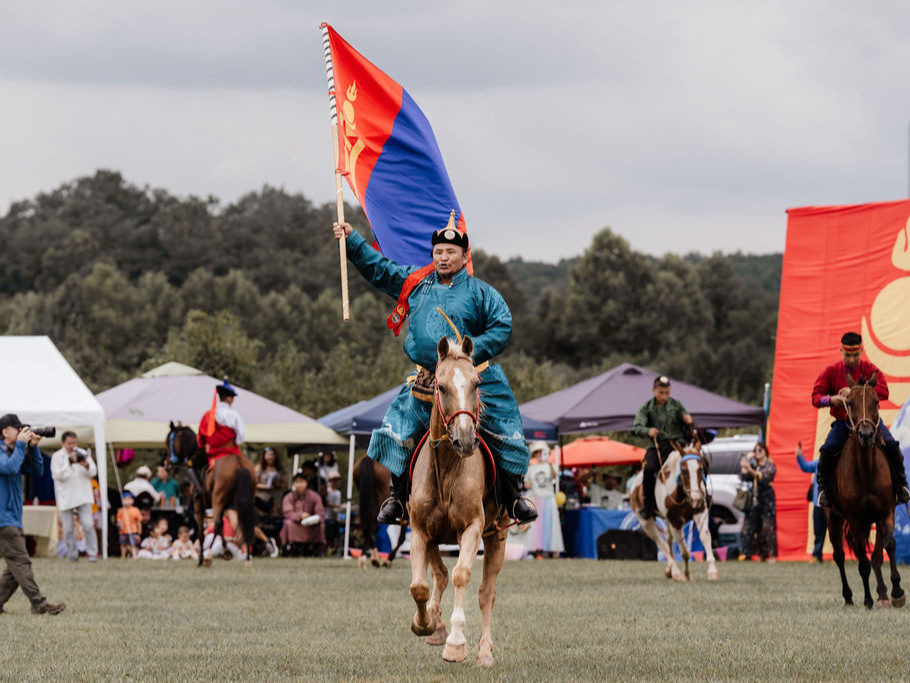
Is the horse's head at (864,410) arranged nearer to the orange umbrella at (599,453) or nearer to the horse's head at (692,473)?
the horse's head at (692,473)

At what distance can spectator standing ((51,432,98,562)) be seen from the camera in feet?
77.7

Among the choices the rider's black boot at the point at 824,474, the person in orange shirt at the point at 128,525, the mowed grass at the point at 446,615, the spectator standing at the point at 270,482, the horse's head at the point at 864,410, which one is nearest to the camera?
the mowed grass at the point at 446,615

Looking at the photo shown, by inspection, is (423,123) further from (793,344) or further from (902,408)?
(793,344)

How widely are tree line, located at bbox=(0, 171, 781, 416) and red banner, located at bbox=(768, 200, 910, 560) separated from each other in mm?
28913

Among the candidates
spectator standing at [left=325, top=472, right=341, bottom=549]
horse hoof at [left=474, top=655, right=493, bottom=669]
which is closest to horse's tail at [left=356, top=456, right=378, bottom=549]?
spectator standing at [left=325, top=472, right=341, bottom=549]

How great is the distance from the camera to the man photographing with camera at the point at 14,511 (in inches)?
482

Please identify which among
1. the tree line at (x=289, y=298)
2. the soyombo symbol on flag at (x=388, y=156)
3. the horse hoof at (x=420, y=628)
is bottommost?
the horse hoof at (x=420, y=628)

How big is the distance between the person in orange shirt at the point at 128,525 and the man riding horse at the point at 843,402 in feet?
Answer: 55.7

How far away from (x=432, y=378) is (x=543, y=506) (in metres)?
17.8

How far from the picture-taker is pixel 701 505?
1828cm

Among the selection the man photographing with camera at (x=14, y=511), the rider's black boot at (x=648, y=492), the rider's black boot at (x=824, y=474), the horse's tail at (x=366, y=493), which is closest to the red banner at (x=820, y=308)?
the rider's black boot at (x=648, y=492)

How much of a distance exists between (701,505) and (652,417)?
1.33 meters

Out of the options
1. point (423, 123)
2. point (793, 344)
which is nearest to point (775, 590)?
point (423, 123)

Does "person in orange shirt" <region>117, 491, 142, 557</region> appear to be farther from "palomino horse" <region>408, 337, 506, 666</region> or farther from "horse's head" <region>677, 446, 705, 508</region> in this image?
"palomino horse" <region>408, 337, 506, 666</region>
